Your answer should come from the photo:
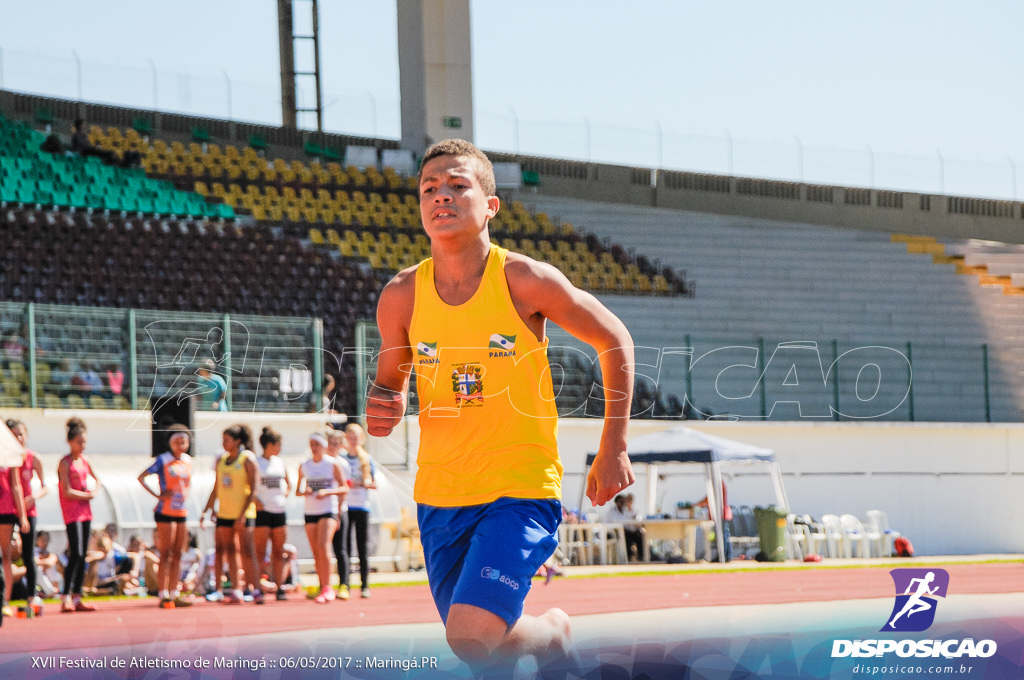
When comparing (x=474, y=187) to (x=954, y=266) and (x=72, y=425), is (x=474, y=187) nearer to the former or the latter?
(x=72, y=425)

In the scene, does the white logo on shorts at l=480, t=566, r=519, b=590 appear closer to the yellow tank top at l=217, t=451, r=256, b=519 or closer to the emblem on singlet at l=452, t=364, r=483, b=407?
the emblem on singlet at l=452, t=364, r=483, b=407

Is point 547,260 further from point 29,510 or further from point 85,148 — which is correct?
point 29,510

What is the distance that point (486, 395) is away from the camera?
4734 millimetres

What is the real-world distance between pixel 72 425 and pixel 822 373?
1630cm

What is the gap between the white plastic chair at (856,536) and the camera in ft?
73.9

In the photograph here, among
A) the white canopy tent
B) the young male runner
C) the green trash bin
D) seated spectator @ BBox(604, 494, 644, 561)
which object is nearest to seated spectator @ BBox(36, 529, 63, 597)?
the white canopy tent

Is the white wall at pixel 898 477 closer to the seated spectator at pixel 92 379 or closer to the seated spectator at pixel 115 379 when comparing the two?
the seated spectator at pixel 115 379

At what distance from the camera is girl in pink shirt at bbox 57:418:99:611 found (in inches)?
459

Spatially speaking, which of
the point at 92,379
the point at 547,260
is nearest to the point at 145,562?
the point at 92,379

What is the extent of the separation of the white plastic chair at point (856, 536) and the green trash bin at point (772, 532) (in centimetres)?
201

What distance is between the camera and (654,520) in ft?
66.6

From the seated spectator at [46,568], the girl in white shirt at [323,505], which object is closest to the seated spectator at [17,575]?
the seated spectator at [46,568]

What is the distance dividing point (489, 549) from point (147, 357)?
1469cm

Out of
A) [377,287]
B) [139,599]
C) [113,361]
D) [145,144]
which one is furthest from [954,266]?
[139,599]
